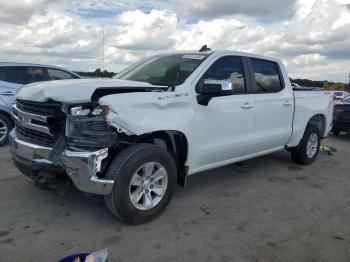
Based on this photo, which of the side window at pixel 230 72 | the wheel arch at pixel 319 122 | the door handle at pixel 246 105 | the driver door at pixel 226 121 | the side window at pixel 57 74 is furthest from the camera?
the side window at pixel 57 74

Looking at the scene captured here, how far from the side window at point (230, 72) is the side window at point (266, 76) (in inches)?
14.5

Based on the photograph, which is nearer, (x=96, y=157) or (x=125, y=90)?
(x=96, y=157)

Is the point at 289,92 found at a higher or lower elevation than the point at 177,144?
higher

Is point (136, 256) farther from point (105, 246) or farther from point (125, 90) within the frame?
point (125, 90)

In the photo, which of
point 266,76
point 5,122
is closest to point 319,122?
point 266,76

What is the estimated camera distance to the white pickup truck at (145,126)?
12.0ft

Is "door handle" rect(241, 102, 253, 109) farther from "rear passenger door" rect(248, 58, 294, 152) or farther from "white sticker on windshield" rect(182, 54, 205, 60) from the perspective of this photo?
"white sticker on windshield" rect(182, 54, 205, 60)

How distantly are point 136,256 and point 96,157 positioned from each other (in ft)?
3.18

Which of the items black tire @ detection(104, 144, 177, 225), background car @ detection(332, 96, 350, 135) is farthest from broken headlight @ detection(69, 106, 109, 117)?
background car @ detection(332, 96, 350, 135)

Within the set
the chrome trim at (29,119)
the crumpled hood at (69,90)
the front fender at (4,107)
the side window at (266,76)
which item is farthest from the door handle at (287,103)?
the front fender at (4,107)

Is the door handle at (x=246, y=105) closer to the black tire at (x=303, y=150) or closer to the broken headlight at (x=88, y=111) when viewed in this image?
the black tire at (x=303, y=150)

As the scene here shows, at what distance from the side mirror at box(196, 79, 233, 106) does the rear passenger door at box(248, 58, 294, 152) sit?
111 centimetres

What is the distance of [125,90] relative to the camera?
155 inches

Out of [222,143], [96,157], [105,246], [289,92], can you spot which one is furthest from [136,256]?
[289,92]
